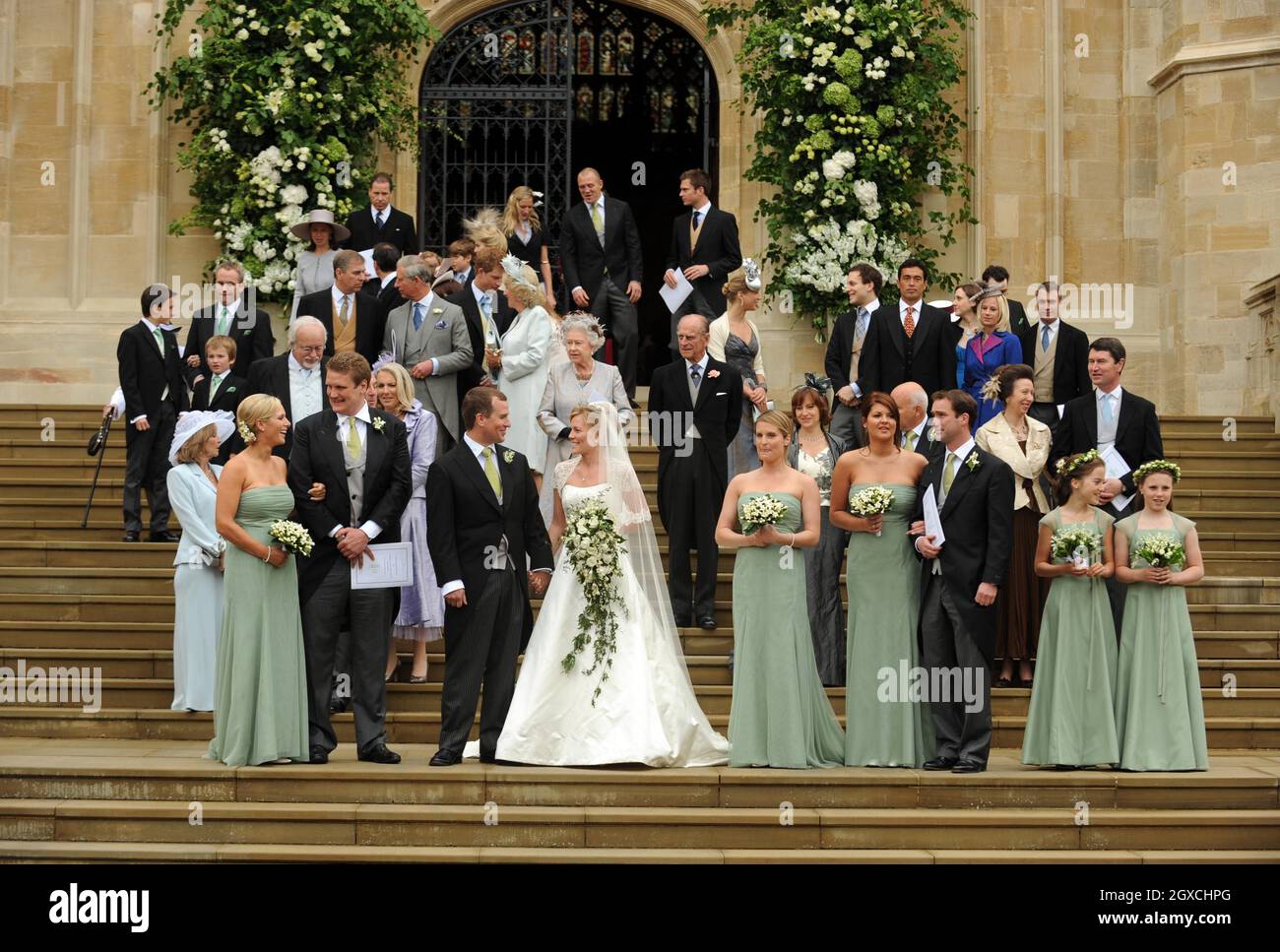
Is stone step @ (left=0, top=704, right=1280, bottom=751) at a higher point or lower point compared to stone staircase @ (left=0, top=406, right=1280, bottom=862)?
higher

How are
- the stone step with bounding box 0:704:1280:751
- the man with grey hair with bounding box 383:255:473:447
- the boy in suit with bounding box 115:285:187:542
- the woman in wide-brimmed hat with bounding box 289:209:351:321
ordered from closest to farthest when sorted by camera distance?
the stone step with bounding box 0:704:1280:751
the man with grey hair with bounding box 383:255:473:447
the boy in suit with bounding box 115:285:187:542
the woman in wide-brimmed hat with bounding box 289:209:351:321

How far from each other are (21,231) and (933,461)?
11.1 metres

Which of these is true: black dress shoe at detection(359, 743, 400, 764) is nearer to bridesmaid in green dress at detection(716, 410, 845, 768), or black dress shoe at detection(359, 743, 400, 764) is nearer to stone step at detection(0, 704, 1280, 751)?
stone step at detection(0, 704, 1280, 751)

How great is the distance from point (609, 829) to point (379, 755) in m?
1.45

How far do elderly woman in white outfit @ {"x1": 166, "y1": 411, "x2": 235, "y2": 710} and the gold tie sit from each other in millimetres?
1044

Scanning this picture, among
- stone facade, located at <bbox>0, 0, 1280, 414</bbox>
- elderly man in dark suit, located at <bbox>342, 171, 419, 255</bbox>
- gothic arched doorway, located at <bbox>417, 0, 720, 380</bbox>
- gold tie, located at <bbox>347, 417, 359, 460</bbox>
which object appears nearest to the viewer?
gold tie, located at <bbox>347, 417, 359, 460</bbox>

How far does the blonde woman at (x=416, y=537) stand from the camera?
11031mm

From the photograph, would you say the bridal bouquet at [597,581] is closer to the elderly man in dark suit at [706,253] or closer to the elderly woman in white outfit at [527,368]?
the elderly woman in white outfit at [527,368]

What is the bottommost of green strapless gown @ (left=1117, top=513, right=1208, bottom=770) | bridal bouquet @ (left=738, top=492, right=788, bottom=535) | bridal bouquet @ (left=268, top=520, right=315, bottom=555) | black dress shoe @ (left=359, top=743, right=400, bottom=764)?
black dress shoe @ (left=359, top=743, right=400, bottom=764)

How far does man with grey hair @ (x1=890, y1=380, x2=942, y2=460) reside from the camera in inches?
427

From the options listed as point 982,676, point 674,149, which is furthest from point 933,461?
point 674,149

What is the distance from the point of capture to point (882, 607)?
1001cm

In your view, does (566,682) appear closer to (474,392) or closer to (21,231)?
(474,392)

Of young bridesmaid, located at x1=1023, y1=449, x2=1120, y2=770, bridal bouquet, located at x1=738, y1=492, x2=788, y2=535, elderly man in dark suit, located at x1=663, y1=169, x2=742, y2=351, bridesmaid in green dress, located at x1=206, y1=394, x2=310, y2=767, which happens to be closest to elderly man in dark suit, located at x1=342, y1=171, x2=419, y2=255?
elderly man in dark suit, located at x1=663, y1=169, x2=742, y2=351
